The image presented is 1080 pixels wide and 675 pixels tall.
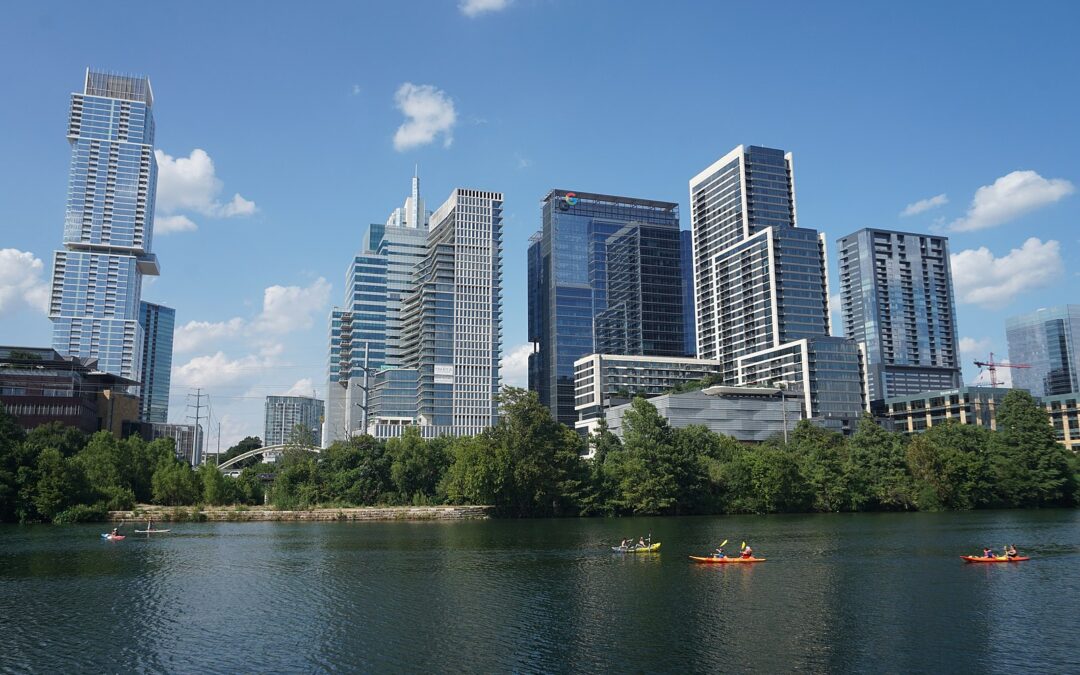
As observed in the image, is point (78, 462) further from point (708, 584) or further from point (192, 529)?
point (708, 584)

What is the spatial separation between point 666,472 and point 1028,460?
65176 mm

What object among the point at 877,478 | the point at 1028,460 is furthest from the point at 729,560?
the point at 1028,460

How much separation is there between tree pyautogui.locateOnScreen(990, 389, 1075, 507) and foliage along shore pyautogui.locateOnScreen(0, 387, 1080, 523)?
0.18m

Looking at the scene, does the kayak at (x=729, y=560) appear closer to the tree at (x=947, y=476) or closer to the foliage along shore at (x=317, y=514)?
the foliage along shore at (x=317, y=514)

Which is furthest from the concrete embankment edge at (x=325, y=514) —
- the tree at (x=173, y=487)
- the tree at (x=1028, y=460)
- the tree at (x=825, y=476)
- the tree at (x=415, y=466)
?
the tree at (x=1028, y=460)

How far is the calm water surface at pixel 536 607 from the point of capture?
35.7m

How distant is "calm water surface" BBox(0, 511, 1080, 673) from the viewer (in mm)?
35656

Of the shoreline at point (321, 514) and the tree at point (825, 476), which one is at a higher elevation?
the tree at point (825, 476)

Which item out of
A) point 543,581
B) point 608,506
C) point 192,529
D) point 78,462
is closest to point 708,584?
point 543,581

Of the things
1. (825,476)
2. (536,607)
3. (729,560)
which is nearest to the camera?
(536,607)

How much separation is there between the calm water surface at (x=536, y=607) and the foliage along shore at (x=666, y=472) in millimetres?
40689

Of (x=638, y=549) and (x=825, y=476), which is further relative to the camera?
(x=825, y=476)

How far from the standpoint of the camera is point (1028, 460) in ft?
433

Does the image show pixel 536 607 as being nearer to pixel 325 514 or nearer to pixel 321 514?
pixel 325 514
